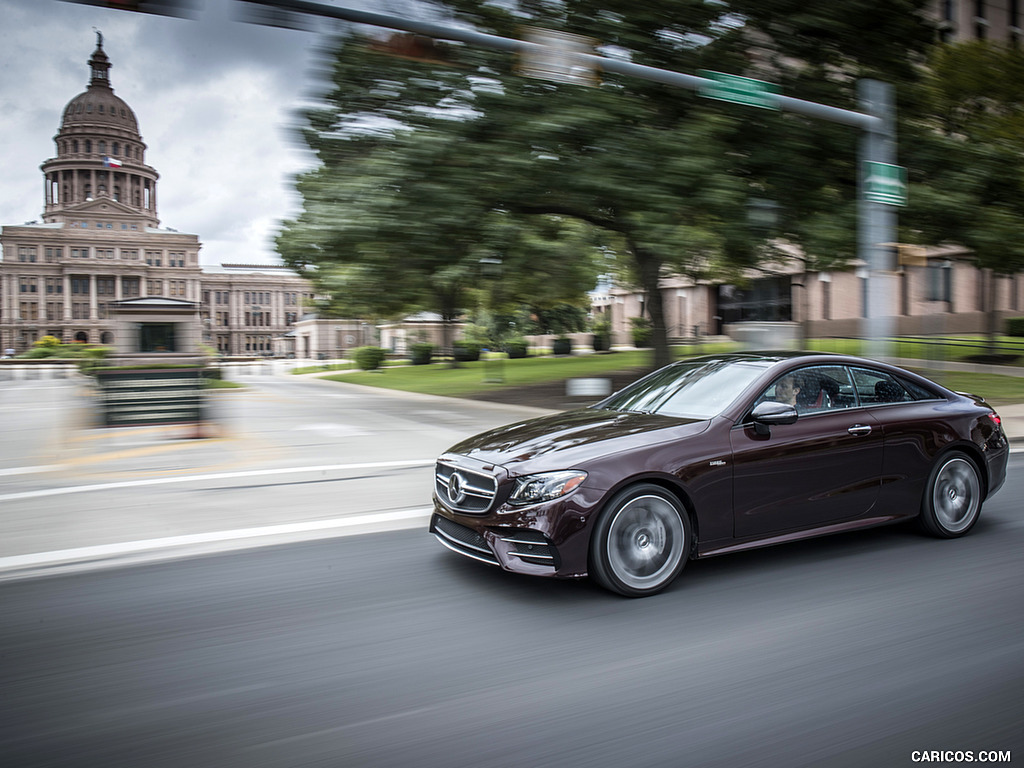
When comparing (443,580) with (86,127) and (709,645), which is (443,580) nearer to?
(709,645)

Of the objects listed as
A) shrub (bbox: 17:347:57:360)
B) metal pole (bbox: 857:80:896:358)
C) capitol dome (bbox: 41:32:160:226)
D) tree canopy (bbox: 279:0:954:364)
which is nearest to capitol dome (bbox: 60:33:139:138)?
capitol dome (bbox: 41:32:160:226)

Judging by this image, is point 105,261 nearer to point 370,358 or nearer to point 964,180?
point 370,358

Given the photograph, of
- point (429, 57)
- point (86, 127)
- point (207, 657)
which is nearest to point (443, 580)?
point (207, 657)

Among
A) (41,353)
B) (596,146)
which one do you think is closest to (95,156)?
(41,353)

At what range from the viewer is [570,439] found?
487cm

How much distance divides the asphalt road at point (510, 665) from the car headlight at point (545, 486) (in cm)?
66

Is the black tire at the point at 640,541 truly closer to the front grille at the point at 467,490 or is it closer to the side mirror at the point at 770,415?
the front grille at the point at 467,490

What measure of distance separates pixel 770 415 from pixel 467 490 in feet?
6.63

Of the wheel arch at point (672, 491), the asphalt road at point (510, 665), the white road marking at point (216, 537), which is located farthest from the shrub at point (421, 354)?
the wheel arch at point (672, 491)

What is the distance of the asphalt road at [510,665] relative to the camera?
3035mm

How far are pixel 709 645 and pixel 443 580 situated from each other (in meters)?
1.86

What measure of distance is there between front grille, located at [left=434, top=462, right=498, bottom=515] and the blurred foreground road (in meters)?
0.54

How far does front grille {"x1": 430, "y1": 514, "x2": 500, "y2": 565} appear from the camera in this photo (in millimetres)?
4680

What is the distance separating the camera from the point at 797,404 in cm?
538
